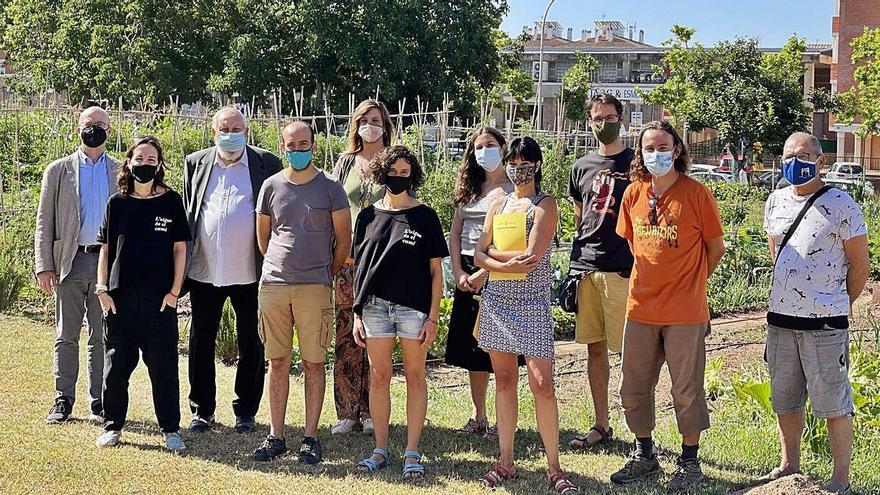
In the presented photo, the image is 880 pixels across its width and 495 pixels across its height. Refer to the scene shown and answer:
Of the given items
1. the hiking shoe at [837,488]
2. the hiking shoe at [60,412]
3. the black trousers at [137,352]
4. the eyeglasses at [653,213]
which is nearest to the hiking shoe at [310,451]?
the black trousers at [137,352]

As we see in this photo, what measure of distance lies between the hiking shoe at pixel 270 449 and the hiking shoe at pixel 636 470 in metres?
1.96

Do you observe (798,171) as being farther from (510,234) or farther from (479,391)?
(479,391)

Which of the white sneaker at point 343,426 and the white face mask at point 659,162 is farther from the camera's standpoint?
the white sneaker at point 343,426

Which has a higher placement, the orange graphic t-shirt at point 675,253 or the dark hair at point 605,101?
the dark hair at point 605,101

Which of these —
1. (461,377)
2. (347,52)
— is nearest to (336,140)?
(461,377)

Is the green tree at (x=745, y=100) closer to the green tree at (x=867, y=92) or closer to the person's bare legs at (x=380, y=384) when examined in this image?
the green tree at (x=867, y=92)

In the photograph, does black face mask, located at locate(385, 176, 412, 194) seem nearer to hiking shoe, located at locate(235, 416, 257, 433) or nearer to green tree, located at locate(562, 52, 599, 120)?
hiking shoe, located at locate(235, 416, 257, 433)

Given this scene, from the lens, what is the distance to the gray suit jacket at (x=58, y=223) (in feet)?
22.6

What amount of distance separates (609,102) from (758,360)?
11.2 ft

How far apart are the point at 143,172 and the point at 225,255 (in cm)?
71

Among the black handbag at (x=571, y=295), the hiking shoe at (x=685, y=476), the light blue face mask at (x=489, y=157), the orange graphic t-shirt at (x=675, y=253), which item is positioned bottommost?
the hiking shoe at (x=685, y=476)

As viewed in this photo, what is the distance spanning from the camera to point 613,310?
20.8 ft

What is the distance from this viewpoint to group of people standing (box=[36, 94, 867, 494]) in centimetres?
559

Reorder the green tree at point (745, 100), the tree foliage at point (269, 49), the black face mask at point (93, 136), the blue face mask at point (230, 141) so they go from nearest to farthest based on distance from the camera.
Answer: the blue face mask at point (230, 141), the black face mask at point (93, 136), the green tree at point (745, 100), the tree foliage at point (269, 49)
